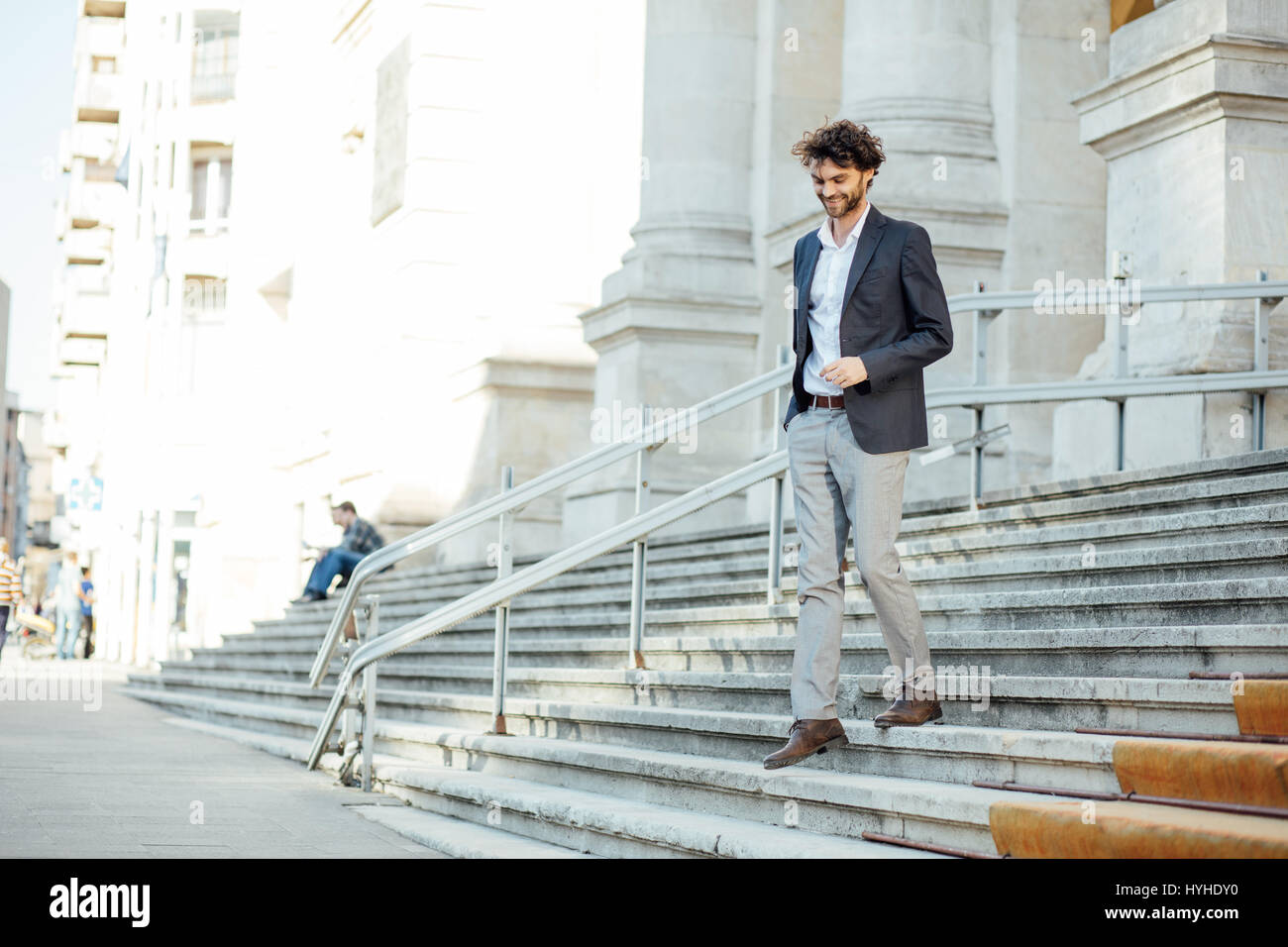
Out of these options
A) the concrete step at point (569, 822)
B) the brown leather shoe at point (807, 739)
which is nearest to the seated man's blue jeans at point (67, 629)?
the concrete step at point (569, 822)

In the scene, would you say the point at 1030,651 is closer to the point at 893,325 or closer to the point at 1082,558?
the point at 1082,558

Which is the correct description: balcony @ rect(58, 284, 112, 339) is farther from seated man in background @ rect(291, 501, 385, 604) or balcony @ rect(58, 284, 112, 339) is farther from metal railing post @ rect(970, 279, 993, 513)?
metal railing post @ rect(970, 279, 993, 513)

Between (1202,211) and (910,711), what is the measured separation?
475cm

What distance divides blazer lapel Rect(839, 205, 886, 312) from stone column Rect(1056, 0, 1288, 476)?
3756mm

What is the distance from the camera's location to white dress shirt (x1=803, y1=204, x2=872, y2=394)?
18.5 ft

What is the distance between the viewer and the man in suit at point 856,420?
5480mm

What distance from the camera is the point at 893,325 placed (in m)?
5.56

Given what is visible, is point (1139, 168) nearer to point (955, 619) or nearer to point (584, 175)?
point (955, 619)

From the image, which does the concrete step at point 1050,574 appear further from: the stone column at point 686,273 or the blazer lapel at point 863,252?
the stone column at point 686,273

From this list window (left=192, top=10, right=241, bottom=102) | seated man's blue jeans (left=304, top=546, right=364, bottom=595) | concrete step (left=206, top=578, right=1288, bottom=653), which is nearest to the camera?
concrete step (left=206, top=578, right=1288, bottom=653)

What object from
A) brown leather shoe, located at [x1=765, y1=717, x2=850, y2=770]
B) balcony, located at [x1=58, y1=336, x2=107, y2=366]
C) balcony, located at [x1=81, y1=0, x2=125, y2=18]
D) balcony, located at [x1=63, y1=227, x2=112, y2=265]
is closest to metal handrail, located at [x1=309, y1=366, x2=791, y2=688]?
brown leather shoe, located at [x1=765, y1=717, x2=850, y2=770]

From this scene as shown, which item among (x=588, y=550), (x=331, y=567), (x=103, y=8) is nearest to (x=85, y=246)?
(x=103, y=8)
